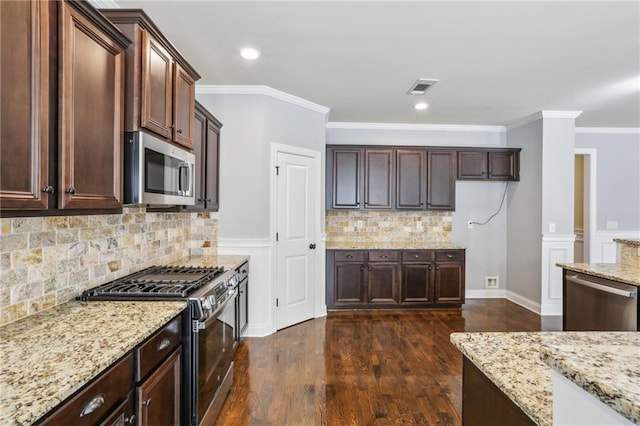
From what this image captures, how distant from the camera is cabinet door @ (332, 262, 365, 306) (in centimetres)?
463

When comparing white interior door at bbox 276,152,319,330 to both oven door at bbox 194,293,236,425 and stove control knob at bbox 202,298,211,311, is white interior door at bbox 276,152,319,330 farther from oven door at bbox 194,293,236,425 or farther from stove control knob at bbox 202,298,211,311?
stove control knob at bbox 202,298,211,311

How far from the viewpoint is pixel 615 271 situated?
278 centimetres

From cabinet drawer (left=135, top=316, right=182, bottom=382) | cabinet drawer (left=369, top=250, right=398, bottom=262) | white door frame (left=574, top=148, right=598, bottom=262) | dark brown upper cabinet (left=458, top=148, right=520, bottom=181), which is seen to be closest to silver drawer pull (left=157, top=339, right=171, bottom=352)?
cabinet drawer (left=135, top=316, right=182, bottom=382)

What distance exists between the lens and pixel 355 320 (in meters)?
4.27

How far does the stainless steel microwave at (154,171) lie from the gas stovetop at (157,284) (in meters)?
0.49

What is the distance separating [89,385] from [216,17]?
2.29 meters

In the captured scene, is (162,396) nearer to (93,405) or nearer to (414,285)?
(93,405)

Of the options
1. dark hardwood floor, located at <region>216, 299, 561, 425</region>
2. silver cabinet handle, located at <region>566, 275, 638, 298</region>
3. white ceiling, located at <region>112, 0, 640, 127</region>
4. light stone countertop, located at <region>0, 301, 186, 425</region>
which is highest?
white ceiling, located at <region>112, 0, 640, 127</region>

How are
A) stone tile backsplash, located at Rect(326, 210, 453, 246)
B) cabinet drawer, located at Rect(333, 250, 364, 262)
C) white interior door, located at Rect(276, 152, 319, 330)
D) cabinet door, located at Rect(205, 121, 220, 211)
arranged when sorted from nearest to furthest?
cabinet door, located at Rect(205, 121, 220, 211)
white interior door, located at Rect(276, 152, 319, 330)
cabinet drawer, located at Rect(333, 250, 364, 262)
stone tile backsplash, located at Rect(326, 210, 453, 246)

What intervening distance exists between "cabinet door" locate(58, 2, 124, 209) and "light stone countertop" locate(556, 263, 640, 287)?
3300 millimetres

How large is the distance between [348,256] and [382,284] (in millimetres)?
588

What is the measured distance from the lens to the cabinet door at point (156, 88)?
179cm

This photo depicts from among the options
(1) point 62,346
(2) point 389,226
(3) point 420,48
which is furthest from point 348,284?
(1) point 62,346

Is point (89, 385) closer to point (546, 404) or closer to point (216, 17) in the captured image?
point (546, 404)
